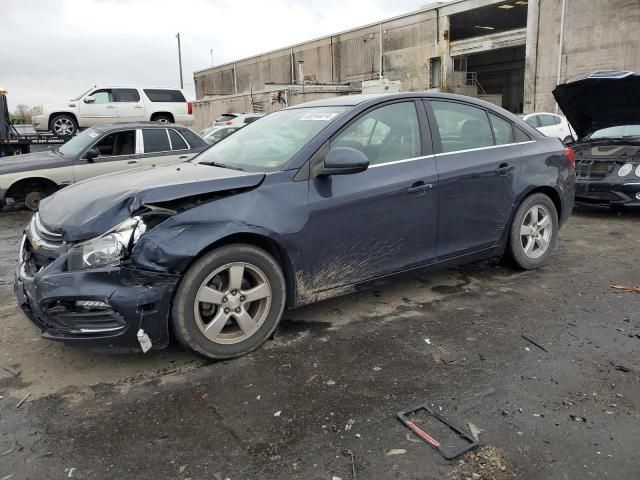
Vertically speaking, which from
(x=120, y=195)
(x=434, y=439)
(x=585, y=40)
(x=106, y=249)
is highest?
(x=585, y=40)

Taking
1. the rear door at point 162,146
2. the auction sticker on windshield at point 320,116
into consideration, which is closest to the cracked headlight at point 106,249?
the auction sticker on windshield at point 320,116

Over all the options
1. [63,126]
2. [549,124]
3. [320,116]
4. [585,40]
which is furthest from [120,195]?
[585,40]

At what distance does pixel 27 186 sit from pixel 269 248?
7394 mm

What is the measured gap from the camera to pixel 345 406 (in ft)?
9.08

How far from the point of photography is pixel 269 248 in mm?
3396

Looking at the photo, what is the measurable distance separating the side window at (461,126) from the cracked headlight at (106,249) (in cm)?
248

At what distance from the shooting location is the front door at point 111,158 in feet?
29.1

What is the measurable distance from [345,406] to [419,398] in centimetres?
41

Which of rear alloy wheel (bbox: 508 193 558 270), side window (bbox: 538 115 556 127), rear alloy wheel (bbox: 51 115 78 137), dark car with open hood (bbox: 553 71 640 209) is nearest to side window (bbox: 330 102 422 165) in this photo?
rear alloy wheel (bbox: 508 193 558 270)

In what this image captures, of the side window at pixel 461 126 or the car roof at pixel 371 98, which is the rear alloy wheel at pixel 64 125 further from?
the side window at pixel 461 126

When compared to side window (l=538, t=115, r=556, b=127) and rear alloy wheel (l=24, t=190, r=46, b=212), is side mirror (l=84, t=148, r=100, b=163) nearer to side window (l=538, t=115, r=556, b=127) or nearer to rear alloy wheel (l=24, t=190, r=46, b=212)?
rear alloy wheel (l=24, t=190, r=46, b=212)

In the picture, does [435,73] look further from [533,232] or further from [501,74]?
[533,232]

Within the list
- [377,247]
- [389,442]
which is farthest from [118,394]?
[377,247]

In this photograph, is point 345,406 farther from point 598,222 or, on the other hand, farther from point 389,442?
point 598,222
